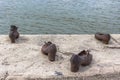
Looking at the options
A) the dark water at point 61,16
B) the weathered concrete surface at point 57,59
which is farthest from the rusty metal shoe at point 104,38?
the dark water at point 61,16

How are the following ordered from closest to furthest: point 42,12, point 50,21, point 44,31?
point 44,31 < point 50,21 < point 42,12

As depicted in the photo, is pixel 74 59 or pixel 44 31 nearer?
pixel 74 59

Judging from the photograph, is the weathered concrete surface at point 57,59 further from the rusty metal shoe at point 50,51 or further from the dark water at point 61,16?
the dark water at point 61,16

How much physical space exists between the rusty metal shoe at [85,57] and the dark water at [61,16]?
3660 mm

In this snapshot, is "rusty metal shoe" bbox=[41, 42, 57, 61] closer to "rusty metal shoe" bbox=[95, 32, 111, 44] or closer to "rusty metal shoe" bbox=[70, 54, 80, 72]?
"rusty metal shoe" bbox=[70, 54, 80, 72]

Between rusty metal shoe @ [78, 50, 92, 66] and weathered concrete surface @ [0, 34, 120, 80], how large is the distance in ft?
0.26

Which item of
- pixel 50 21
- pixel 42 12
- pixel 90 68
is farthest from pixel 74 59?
pixel 42 12

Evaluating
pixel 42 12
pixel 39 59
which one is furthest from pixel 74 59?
pixel 42 12

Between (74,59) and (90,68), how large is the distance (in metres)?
0.38

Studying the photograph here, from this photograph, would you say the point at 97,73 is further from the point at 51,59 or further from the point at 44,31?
the point at 44,31

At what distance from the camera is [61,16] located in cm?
984

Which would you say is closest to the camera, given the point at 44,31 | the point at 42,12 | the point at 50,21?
the point at 44,31

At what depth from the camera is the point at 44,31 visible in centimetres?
854

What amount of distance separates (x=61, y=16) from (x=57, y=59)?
5137 millimetres
